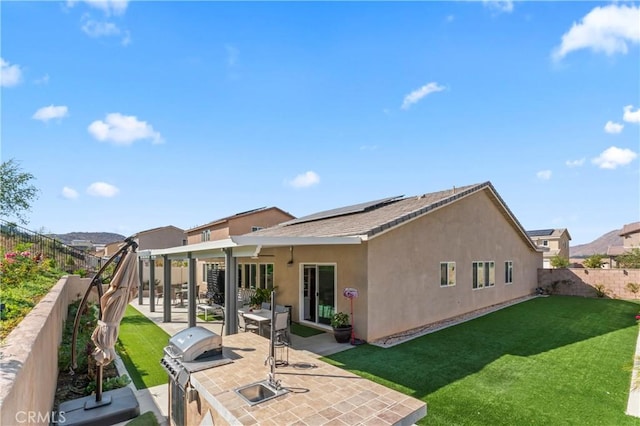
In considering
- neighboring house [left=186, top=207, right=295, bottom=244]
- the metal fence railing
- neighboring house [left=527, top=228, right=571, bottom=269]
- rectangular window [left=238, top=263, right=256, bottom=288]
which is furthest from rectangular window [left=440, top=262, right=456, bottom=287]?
neighboring house [left=527, top=228, right=571, bottom=269]

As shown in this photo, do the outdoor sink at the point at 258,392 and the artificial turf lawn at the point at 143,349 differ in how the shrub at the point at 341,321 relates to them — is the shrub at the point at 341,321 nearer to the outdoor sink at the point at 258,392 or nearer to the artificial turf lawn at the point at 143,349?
the artificial turf lawn at the point at 143,349

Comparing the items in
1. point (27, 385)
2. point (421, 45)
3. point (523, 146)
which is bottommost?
point (27, 385)

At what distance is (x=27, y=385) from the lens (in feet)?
10.9

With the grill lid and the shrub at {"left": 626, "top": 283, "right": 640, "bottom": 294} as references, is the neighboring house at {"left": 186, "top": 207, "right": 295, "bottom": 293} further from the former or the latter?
the shrub at {"left": 626, "top": 283, "right": 640, "bottom": 294}

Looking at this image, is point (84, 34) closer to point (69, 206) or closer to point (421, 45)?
point (421, 45)

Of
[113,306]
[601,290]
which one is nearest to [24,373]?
[113,306]

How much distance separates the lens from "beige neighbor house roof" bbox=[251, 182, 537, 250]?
33.6 feet

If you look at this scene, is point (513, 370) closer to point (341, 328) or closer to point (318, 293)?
point (341, 328)

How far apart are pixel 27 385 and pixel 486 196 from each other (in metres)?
16.5

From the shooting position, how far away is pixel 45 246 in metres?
15.5

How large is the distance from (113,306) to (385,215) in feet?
28.7

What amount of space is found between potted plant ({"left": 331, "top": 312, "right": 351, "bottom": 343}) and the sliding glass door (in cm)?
122

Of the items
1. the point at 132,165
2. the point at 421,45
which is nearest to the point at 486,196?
the point at 421,45

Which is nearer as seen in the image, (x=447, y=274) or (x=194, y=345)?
(x=194, y=345)
